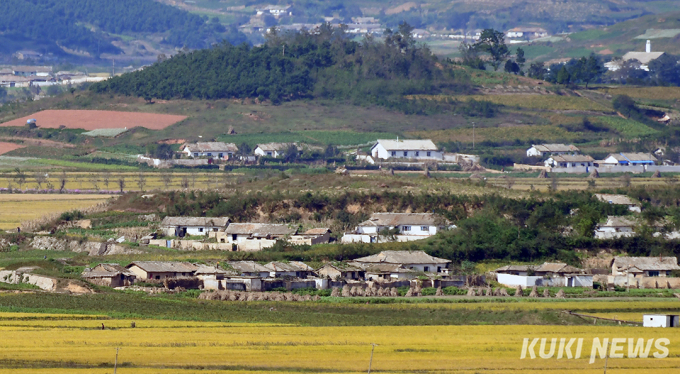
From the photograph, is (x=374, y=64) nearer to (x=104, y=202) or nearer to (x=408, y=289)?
(x=104, y=202)

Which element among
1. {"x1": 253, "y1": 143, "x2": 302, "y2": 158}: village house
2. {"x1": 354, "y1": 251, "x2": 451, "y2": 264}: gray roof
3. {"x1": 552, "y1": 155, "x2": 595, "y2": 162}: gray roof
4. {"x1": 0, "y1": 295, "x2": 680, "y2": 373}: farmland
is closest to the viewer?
{"x1": 0, "y1": 295, "x2": 680, "y2": 373}: farmland

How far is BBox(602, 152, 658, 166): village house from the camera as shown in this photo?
4269 inches

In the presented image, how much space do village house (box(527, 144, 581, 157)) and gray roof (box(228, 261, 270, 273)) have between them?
2234 inches

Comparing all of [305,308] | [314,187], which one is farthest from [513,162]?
[305,308]

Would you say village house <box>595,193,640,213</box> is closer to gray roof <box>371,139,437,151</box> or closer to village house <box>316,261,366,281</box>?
village house <box>316,261,366,281</box>

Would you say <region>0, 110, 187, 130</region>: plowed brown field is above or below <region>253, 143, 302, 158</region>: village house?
above

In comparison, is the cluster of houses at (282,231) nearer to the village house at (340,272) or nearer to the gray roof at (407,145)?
the village house at (340,272)

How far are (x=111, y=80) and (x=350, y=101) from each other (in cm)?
2676

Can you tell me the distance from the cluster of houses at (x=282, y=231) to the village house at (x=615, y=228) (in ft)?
26.7

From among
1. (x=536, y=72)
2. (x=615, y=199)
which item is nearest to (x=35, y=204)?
(x=615, y=199)

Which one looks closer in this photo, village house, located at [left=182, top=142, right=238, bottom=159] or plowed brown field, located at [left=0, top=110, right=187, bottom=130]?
village house, located at [left=182, top=142, right=238, bottom=159]

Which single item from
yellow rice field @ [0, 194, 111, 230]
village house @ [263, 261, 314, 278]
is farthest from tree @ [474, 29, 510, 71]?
village house @ [263, 261, 314, 278]

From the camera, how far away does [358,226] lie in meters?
68.8

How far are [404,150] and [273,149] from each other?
11.5m
